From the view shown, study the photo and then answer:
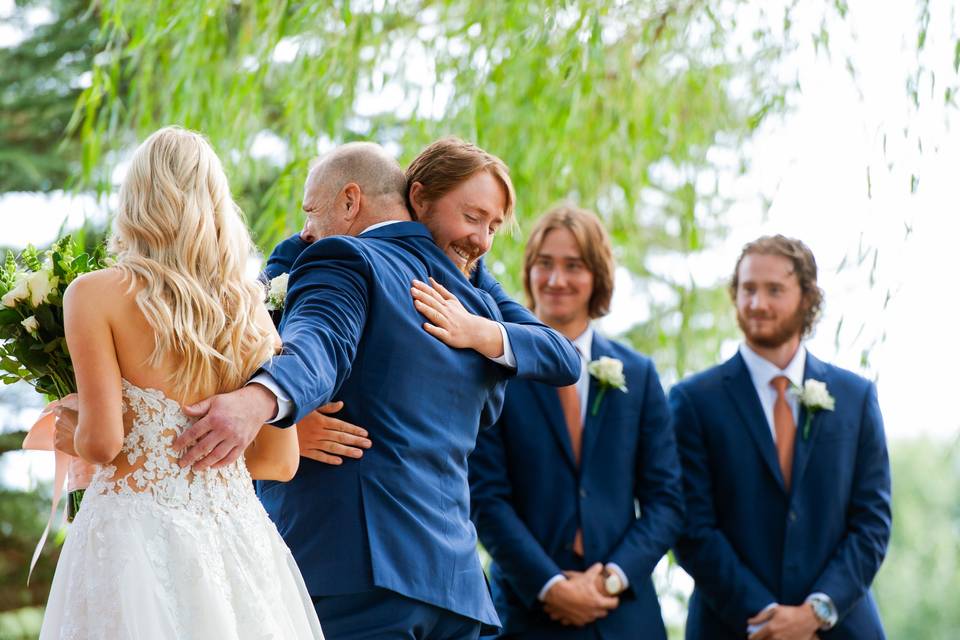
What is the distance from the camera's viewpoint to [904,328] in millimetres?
4395

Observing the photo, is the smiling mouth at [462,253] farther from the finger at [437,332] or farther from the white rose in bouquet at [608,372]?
the white rose in bouquet at [608,372]

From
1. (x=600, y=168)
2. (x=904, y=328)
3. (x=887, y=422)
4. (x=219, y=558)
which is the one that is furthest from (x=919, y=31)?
(x=219, y=558)

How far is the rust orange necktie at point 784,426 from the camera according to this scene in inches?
179

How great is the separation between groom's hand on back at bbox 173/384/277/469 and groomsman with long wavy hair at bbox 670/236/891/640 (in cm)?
244

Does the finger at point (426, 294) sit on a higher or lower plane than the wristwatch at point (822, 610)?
higher

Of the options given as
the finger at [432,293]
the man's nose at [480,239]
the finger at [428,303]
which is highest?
the man's nose at [480,239]

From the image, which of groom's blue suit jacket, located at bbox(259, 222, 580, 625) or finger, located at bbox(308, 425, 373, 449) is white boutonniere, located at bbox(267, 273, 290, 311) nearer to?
groom's blue suit jacket, located at bbox(259, 222, 580, 625)

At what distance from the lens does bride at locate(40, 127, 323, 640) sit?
2477mm

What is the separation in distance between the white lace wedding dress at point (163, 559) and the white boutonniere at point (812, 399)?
95.3 inches

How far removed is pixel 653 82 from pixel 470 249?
9.65ft

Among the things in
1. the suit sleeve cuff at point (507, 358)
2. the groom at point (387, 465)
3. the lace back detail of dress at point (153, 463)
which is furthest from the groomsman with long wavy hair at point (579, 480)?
the lace back detail of dress at point (153, 463)

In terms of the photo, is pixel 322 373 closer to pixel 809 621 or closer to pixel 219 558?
pixel 219 558

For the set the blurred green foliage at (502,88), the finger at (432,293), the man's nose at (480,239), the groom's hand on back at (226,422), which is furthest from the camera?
the blurred green foliage at (502,88)

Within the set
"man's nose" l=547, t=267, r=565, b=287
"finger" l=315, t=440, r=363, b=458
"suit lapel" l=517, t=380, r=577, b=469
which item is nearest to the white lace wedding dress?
"finger" l=315, t=440, r=363, b=458
